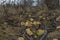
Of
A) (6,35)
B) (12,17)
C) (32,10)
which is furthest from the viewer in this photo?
(32,10)

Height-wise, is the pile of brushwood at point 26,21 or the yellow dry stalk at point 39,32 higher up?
the pile of brushwood at point 26,21

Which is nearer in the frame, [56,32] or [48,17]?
[56,32]

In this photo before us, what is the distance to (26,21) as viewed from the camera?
480cm

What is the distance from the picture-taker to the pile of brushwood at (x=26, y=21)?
168 inches

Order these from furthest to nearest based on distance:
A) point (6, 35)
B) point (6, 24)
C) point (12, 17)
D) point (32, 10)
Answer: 1. point (32, 10)
2. point (12, 17)
3. point (6, 24)
4. point (6, 35)

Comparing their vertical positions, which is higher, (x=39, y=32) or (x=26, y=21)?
(x=26, y=21)

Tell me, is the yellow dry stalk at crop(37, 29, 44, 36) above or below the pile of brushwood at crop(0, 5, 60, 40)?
below

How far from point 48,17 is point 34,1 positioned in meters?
0.88

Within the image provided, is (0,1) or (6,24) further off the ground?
(0,1)

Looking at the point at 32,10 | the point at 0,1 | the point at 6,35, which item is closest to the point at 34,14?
the point at 32,10

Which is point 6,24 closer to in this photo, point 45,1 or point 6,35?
point 6,35

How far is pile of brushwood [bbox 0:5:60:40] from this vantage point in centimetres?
426

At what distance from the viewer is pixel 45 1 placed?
5.82 meters

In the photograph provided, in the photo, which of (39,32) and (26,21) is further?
(26,21)
